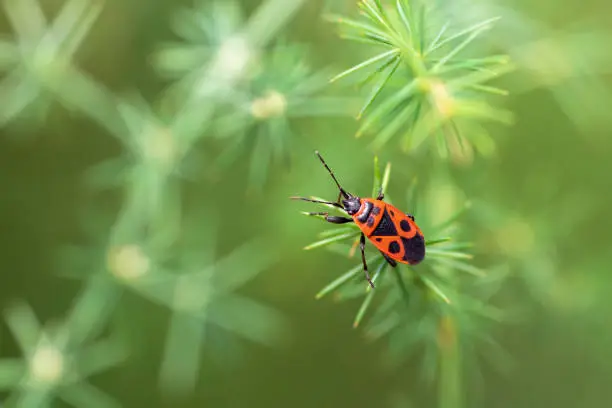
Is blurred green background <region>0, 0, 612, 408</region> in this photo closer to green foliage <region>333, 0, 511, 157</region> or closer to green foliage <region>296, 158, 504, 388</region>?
green foliage <region>296, 158, 504, 388</region>

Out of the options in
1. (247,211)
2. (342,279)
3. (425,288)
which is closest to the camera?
(342,279)

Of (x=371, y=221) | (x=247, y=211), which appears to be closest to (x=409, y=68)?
(x=371, y=221)

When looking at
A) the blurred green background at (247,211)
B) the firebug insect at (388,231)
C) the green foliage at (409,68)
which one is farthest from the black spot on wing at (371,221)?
the blurred green background at (247,211)

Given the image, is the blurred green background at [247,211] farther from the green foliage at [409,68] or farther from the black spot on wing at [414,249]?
the black spot on wing at [414,249]

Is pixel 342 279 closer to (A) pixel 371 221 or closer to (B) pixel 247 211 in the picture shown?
(A) pixel 371 221

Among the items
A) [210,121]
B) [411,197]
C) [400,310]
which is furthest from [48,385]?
[411,197]
